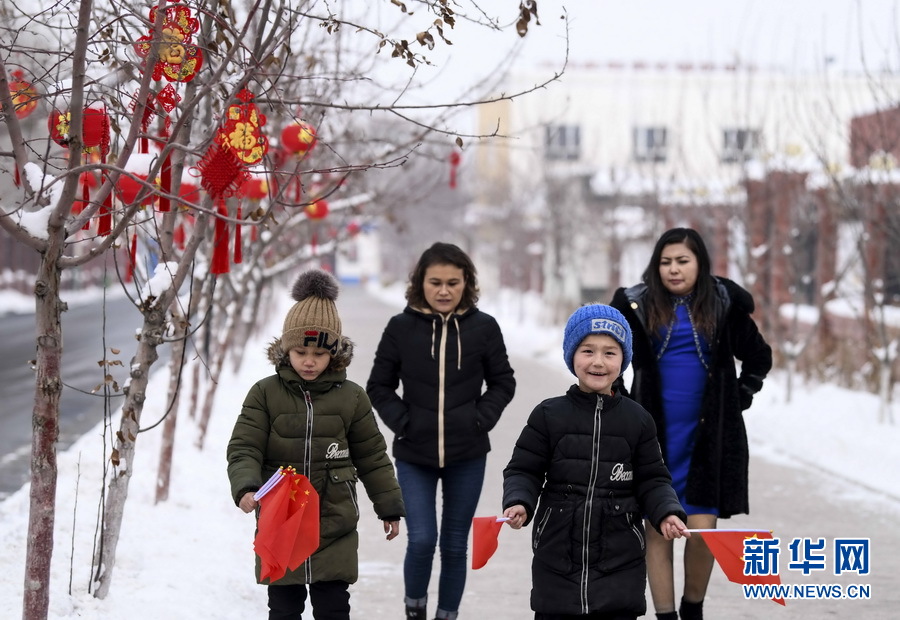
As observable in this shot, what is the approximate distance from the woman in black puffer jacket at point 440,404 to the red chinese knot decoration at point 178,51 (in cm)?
140

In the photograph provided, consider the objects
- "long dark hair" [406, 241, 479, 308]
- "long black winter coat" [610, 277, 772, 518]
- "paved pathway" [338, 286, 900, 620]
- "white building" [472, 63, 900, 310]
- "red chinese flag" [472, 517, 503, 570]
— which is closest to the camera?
"red chinese flag" [472, 517, 503, 570]

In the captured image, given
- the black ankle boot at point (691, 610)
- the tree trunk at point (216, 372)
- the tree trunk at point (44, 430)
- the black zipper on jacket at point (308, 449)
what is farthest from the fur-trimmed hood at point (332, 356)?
the tree trunk at point (216, 372)

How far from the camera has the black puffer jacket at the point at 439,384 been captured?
5.25 metres

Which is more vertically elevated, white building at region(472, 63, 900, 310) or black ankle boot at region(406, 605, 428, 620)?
white building at region(472, 63, 900, 310)

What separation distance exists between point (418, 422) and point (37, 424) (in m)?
1.68

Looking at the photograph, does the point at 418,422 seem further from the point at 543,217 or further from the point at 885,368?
the point at 543,217

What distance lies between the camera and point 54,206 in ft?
13.5

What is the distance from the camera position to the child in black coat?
3975 mm

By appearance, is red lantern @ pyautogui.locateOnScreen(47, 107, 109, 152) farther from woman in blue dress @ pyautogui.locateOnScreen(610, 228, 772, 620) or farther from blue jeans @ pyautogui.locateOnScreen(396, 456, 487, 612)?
woman in blue dress @ pyautogui.locateOnScreen(610, 228, 772, 620)

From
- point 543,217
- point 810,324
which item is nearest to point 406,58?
point 810,324

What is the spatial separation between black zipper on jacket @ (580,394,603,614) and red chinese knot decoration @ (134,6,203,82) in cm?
202

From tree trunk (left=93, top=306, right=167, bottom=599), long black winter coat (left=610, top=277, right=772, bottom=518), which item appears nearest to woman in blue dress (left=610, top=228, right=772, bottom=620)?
long black winter coat (left=610, top=277, right=772, bottom=518)

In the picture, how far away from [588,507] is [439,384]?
54.8 inches

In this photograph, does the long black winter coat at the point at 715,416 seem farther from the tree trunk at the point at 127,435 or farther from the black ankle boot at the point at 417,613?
the tree trunk at the point at 127,435
